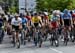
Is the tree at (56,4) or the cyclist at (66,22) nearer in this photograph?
the cyclist at (66,22)

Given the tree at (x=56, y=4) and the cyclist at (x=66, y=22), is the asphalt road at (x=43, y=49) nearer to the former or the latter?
the cyclist at (x=66, y=22)

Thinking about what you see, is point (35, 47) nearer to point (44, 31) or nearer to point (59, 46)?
point (59, 46)

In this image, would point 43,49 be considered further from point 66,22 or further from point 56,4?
point 56,4

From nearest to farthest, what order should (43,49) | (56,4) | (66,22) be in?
(43,49), (66,22), (56,4)

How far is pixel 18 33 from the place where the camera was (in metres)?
16.0

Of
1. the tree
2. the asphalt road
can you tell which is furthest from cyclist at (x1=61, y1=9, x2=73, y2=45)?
the tree

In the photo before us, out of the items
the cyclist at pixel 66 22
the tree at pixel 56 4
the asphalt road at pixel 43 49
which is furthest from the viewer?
the tree at pixel 56 4

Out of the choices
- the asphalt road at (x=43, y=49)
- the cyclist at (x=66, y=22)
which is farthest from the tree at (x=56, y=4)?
the asphalt road at (x=43, y=49)

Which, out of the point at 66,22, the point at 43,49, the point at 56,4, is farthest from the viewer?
the point at 56,4

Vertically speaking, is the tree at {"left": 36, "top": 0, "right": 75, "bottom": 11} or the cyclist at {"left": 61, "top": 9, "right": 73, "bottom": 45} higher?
the cyclist at {"left": 61, "top": 9, "right": 73, "bottom": 45}

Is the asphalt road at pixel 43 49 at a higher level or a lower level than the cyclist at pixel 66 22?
lower

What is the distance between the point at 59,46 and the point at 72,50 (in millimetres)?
1434

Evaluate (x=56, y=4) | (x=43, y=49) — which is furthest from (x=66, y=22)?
(x=56, y=4)

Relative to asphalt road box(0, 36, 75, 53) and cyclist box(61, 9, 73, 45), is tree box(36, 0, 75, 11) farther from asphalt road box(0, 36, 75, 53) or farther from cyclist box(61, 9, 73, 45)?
asphalt road box(0, 36, 75, 53)
